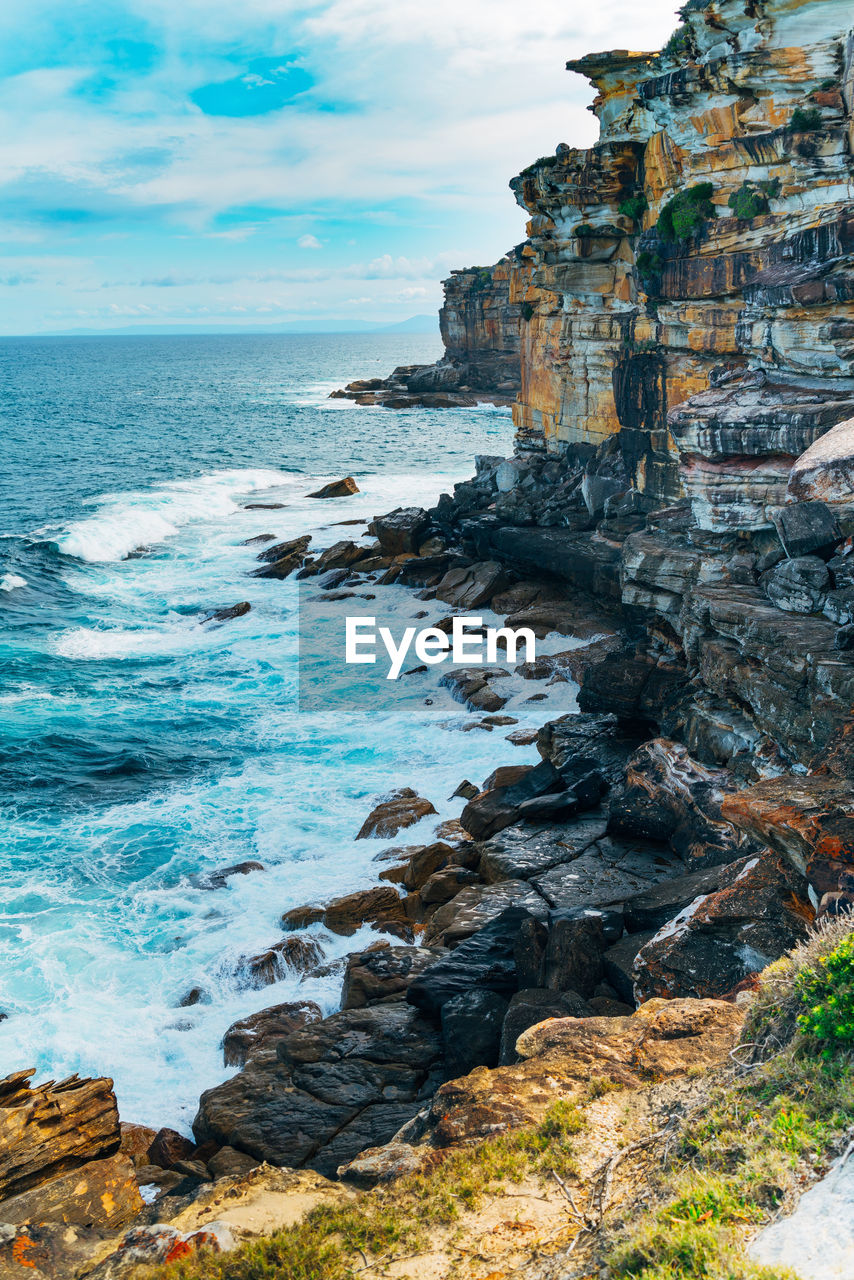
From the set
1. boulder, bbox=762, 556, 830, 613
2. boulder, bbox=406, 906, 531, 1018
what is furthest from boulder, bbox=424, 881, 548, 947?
→ boulder, bbox=762, 556, 830, 613

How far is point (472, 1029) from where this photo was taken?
1204 centimetres

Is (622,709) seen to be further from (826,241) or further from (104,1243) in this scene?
(104,1243)

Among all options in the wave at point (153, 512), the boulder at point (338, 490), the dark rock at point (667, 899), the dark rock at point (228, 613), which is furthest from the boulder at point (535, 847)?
the boulder at point (338, 490)

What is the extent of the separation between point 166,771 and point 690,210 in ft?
70.5

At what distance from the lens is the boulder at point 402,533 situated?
38156mm

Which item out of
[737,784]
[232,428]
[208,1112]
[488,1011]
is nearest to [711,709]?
[737,784]

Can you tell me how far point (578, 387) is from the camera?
3606cm

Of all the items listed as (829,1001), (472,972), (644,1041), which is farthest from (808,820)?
(472,972)

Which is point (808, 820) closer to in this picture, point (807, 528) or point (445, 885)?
point (807, 528)

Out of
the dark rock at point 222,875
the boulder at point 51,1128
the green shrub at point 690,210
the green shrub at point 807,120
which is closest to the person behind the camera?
the boulder at point 51,1128

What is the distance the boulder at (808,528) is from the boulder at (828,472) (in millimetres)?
161

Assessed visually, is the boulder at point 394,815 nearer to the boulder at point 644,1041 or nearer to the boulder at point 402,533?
the boulder at point 644,1041

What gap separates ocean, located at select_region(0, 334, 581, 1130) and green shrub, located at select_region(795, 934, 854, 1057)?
9923 millimetres

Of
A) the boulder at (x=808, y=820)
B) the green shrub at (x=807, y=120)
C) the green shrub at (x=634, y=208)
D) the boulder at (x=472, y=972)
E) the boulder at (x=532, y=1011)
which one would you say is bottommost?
the boulder at (x=472, y=972)
